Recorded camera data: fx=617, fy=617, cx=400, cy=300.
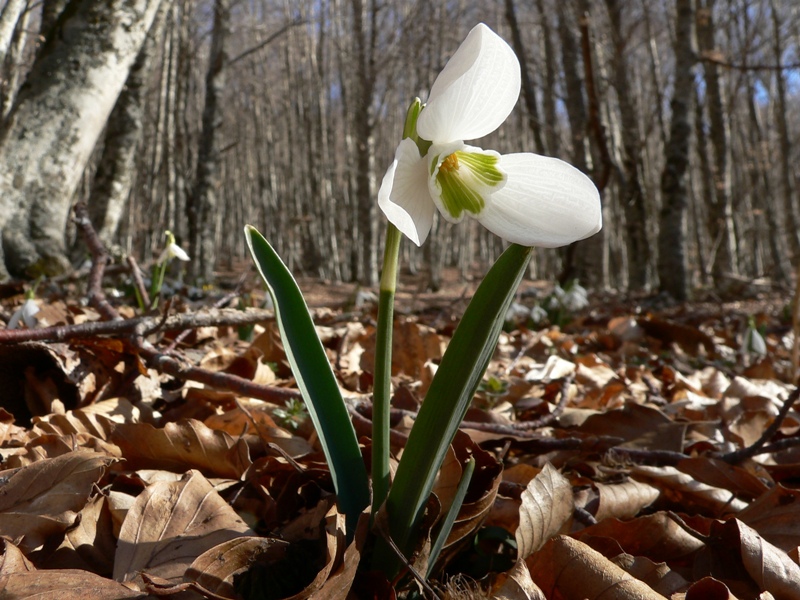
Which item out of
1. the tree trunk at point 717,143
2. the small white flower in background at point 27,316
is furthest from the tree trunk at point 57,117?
the tree trunk at point 717,143

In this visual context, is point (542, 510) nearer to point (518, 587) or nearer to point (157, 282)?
point (518, 587)

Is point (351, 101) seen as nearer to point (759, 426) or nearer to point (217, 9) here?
point (217, 9)

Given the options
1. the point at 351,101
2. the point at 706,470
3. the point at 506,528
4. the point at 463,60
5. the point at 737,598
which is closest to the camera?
the point at 463,60

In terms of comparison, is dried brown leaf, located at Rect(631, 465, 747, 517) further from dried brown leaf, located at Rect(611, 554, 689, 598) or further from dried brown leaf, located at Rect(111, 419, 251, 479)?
dried brown leaf, located at Rect(111, 419, 251, 479)

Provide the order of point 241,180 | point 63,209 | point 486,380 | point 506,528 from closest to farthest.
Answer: point 506,528 < point 486,380 < point 63,209 < point 241,180

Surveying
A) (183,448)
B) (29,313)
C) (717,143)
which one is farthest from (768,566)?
(717,143)

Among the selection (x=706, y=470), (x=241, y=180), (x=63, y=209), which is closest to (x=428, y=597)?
(x=706, y=470)
